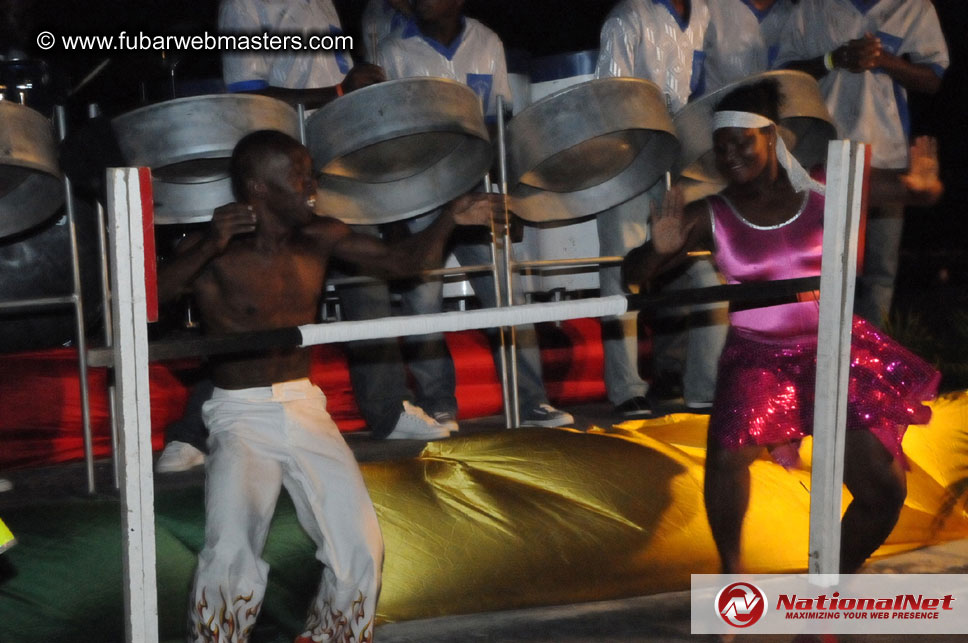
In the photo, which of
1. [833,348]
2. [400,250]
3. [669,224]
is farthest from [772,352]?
[400,250]

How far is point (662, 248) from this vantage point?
2.06 metres

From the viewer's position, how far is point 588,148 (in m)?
2.83

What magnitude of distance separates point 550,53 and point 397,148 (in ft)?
10.3

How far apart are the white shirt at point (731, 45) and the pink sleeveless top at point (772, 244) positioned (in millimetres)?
1409

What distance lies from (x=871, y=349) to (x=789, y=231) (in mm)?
290

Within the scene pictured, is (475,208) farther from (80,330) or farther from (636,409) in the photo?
(636,409)

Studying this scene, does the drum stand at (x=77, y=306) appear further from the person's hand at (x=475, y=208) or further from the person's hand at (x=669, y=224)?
the person's hand at (x=669, y=224)

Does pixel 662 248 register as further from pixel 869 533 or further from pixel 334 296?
pixel 334 296

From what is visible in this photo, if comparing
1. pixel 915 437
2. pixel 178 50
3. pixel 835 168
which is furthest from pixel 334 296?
pixel 835 168

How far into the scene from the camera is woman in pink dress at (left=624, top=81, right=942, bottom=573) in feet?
6.73

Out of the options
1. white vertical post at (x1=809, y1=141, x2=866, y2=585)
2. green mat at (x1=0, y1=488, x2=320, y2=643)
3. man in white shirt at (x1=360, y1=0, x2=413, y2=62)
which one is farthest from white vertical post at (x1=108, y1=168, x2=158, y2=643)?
man in white shirt at (x1=360, y1=0, x2=413, y2=62)

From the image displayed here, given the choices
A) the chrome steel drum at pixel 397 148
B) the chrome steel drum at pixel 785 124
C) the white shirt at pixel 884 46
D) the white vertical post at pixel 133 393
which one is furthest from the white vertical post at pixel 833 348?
the white shirt at pixel 884 46

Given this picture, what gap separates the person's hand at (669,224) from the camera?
2045 mm

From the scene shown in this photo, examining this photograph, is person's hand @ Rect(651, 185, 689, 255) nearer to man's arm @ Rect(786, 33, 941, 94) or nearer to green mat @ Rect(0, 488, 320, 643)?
green mat @ Rect(0, 488, 320, 643)
